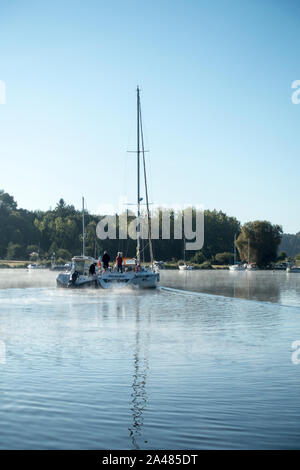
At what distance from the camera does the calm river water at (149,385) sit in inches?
346

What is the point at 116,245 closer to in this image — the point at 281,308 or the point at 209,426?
the point at 281,308

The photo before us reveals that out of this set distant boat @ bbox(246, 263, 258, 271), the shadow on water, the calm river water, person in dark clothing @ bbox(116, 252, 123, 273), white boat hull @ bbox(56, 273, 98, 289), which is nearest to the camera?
the calm river water

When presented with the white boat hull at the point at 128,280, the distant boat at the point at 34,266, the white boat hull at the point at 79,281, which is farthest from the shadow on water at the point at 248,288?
the distant boat at the point at 34,266

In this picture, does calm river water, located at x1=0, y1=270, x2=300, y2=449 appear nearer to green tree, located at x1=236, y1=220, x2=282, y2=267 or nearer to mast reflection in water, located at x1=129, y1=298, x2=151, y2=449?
mast reflection in water, located at x1=129, y1=298, x2=151, y2=449

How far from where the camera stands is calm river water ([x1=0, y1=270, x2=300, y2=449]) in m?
8.78

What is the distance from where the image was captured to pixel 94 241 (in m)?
150

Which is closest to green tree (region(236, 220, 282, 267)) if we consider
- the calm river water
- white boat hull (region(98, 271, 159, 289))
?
white boat hull (region(98, 271, 159, 289))

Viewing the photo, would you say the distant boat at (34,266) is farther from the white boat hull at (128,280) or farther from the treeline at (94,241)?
the white boat hull at (128,280)

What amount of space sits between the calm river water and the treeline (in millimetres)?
131015

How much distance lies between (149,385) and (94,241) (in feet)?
456

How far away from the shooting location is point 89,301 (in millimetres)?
36906

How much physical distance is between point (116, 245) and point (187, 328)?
135m

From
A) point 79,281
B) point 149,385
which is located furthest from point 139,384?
point 79,281

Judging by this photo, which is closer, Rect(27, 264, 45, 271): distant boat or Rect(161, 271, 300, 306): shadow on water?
Rect(161, 271, 300, 306): shadow on water
